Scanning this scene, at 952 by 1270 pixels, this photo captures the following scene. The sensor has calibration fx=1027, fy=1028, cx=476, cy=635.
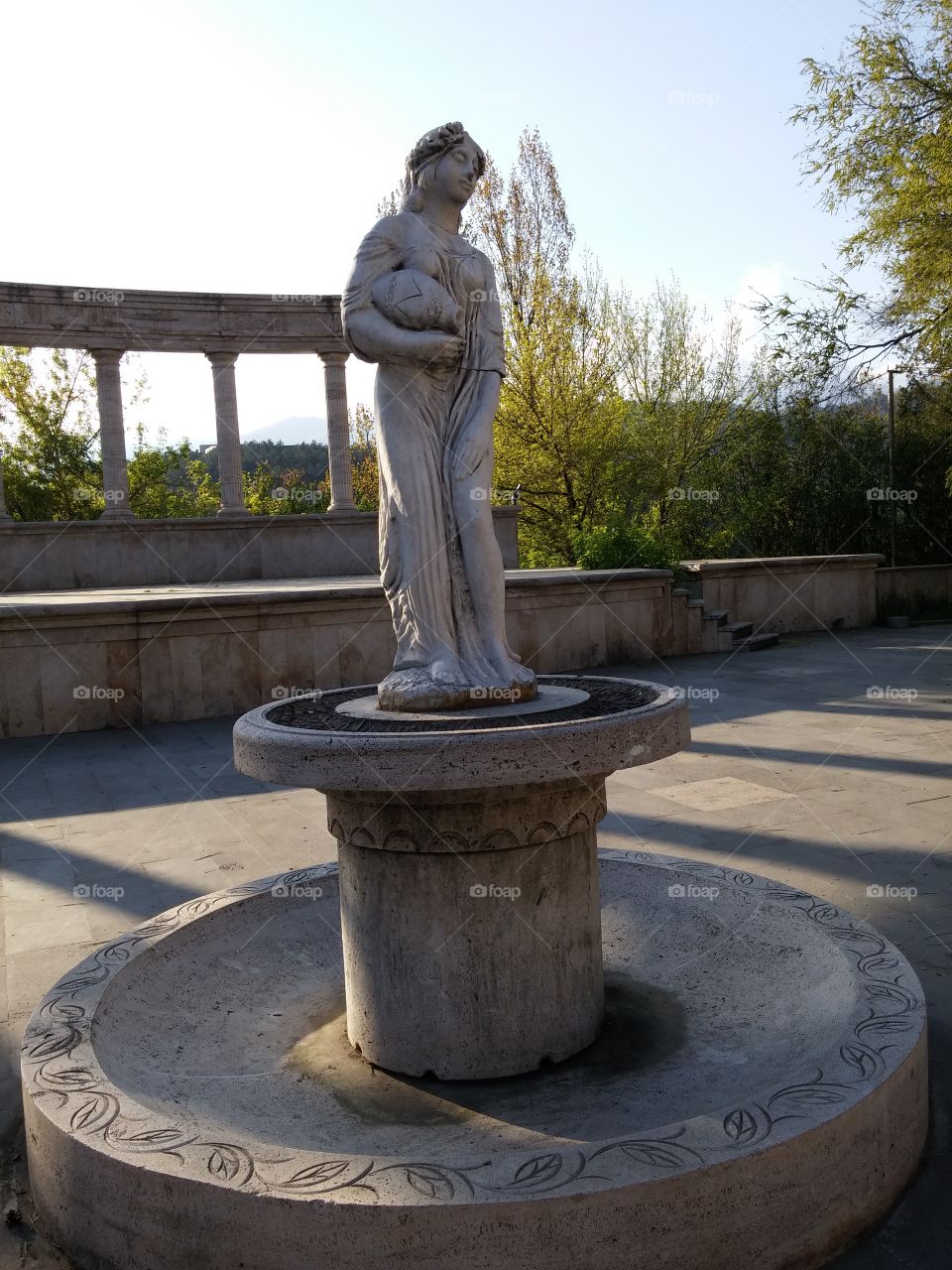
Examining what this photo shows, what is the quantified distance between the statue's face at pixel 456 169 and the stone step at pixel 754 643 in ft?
38.2

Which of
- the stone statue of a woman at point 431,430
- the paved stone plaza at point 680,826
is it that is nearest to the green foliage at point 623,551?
the paved stone plaza at point 680,826

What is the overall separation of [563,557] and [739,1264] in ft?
73.9

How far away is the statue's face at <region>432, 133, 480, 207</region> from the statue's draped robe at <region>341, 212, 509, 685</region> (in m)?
0.16

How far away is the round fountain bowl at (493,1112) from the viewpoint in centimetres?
246

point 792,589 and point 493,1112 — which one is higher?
point 792,589

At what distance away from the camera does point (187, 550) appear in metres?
19.7

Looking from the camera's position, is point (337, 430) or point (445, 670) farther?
point (337, 430)

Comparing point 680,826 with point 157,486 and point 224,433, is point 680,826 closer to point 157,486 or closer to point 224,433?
point 224,433

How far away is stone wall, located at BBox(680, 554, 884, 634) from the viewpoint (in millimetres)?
A: 15945

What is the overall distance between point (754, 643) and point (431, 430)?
11.9m

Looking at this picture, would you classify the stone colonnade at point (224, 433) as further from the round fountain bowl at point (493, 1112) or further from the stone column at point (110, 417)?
the round fountain bowl at point (493, 1112)

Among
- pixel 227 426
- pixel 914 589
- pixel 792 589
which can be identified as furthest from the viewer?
pixel 227 426

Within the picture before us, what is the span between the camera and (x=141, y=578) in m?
19.3

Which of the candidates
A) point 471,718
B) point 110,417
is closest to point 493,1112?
point 471,718
